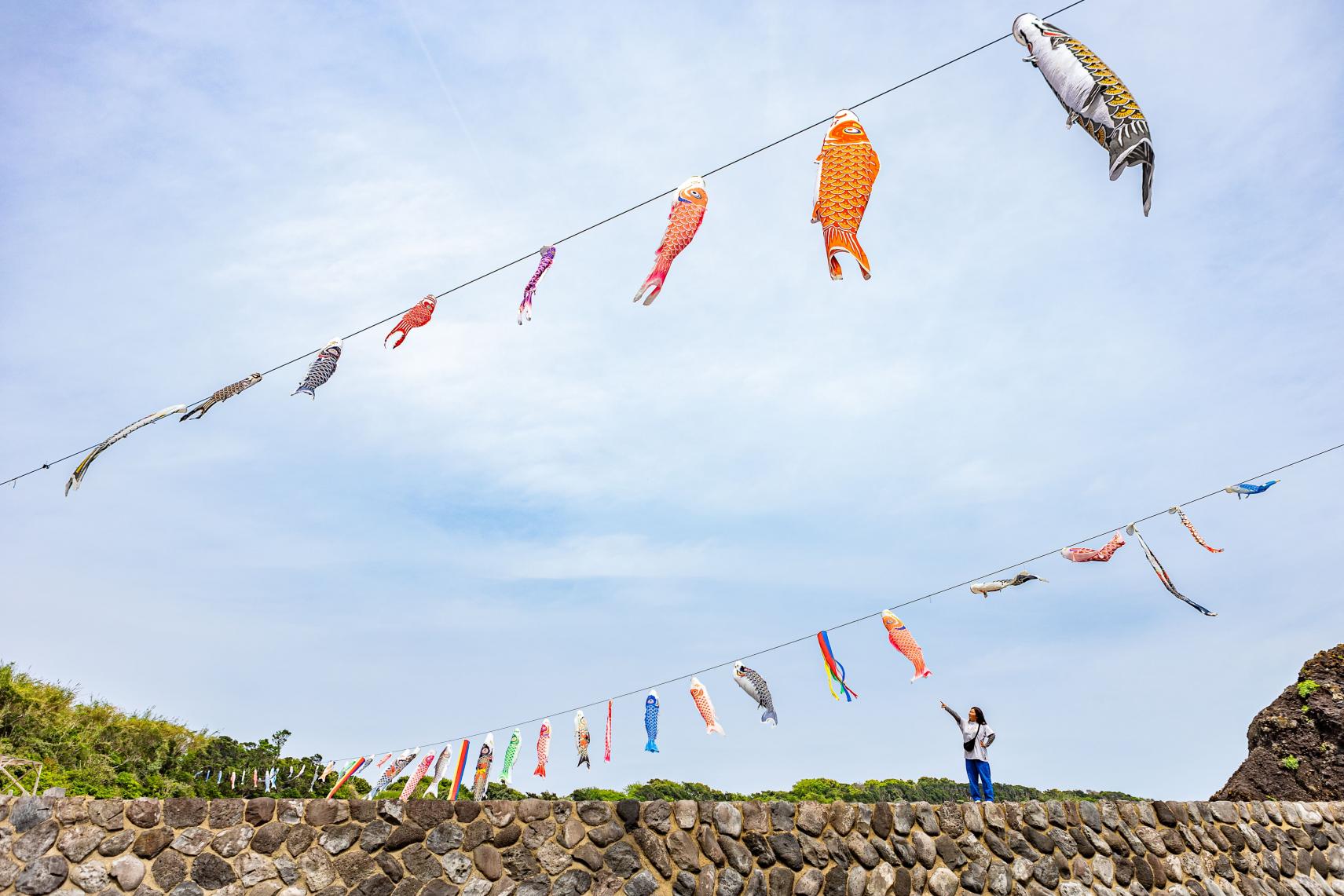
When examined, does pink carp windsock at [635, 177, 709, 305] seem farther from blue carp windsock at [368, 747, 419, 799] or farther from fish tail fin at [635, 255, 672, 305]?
blue carp windsock at [368, 747, 419, 799]

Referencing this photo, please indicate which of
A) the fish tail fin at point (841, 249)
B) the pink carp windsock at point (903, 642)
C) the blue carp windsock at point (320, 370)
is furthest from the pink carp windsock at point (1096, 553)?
the blue carp windsock at point (320, 370)

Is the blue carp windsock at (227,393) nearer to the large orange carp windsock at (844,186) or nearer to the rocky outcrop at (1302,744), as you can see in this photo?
the large orange carp windsock at (844,186)

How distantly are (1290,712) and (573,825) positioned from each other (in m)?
9.37

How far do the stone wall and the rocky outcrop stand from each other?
241cm

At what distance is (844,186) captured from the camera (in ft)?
18.3

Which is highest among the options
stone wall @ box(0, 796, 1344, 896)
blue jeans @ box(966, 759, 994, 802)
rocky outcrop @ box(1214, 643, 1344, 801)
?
rocky outcrop @ box(1214, 643, 1344, 801)

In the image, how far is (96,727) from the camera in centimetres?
1497

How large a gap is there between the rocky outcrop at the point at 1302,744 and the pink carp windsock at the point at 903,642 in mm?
4278

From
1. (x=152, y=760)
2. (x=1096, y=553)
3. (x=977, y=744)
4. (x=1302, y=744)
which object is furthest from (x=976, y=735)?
(x=152, y=760)

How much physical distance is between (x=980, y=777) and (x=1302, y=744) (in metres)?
5.04

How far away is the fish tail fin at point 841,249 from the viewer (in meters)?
5.33

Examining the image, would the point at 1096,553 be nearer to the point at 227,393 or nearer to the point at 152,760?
the point at 227,393

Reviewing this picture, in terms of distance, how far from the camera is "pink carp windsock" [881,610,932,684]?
10016mm

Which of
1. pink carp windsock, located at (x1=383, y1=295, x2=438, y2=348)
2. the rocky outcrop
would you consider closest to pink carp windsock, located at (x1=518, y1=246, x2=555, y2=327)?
pink carp windsock, located at (x1=383, y1=295, x2=438, y2=348)
